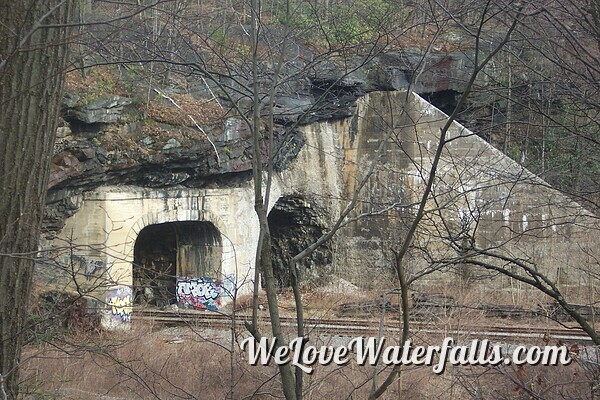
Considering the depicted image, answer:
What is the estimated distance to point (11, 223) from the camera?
3057mm

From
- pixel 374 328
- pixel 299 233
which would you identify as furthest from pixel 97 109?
pixel 299 233

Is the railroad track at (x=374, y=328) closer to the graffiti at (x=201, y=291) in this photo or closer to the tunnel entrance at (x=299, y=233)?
the graffiti at (x=201, y=291)

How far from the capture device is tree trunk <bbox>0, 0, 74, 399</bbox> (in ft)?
9.82

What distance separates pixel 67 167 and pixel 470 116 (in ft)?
37.6

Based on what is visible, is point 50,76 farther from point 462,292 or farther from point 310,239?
point 310,239

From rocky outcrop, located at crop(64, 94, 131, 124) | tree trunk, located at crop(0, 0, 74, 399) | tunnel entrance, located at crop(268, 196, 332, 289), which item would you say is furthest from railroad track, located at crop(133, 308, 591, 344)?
tree trunk, located at crop(0, 0, 74, 399)

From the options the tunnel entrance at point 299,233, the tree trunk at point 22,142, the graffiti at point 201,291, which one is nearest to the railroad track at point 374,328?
the graffiti at point 201,291

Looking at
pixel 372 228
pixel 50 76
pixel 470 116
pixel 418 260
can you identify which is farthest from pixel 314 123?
pixel 50 76

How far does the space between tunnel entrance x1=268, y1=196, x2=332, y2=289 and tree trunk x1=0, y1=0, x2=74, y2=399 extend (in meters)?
17.0

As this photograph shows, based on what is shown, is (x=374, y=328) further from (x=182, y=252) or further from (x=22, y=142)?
(x=22, y=142)

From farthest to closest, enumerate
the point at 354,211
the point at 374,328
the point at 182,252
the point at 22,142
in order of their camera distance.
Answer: the point at 354,211
the point at 182,252
the point at 374,328
the point at 22,142

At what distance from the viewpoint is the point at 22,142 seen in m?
3.06

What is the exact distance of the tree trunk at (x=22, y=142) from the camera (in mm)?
2992

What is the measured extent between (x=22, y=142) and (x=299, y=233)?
18.1 metres
